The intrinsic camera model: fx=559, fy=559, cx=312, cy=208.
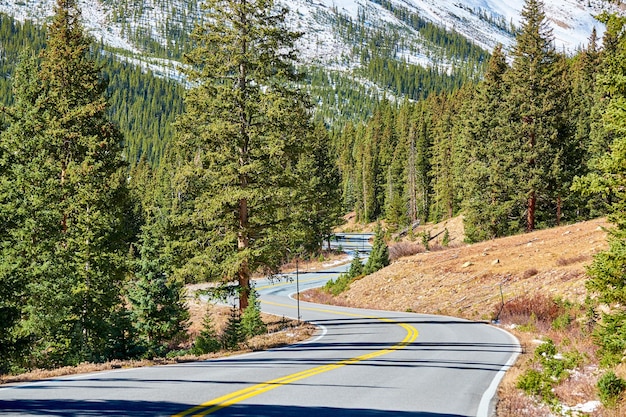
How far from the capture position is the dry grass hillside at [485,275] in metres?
28.9

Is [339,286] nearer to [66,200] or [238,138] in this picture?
[238,138]

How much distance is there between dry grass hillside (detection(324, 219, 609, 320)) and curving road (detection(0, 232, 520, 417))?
34.2ft

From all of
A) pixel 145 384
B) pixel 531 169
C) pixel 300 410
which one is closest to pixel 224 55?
pixel 145 384

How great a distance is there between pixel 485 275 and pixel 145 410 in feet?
94.0

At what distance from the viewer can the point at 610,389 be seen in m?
9.67

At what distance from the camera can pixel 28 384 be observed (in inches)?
382

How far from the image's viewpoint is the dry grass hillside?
28.9 metres

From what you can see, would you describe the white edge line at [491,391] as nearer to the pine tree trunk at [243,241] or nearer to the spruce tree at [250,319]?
the spruce tree at [250,319]

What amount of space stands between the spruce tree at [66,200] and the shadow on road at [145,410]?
34.7ft

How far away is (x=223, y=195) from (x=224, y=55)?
5.55m

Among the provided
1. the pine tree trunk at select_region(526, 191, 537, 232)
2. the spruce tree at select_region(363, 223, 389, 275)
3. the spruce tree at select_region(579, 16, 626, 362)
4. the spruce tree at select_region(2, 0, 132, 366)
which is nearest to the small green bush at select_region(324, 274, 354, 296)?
the spruce tree at select_region(363, 223, 389, 275)

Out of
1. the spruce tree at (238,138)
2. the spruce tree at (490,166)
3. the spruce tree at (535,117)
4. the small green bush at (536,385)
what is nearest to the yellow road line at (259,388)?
the small green bush at (536,385)

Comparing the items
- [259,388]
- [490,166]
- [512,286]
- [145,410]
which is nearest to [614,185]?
[259,388]

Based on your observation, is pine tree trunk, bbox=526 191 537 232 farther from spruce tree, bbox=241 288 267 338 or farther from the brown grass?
spruce tree, bbox=241 288 267 338
